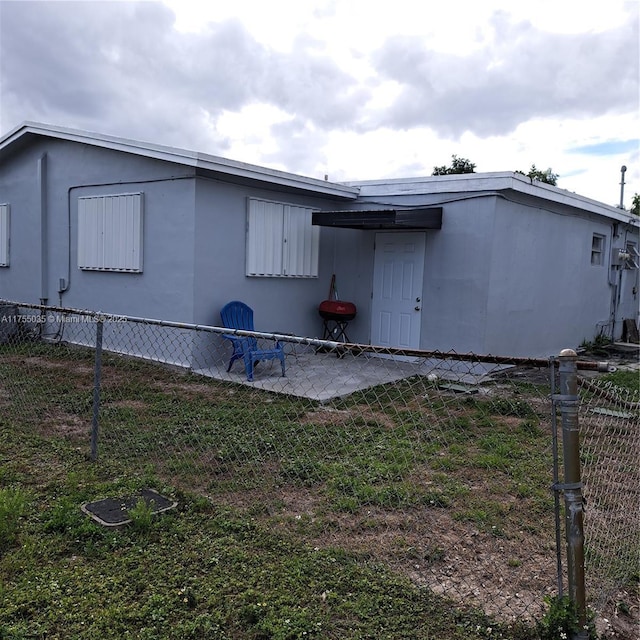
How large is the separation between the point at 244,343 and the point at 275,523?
182 inches

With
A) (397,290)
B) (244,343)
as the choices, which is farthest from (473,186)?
(244,343)

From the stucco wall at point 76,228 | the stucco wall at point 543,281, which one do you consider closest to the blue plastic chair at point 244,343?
the stucco wall at point 76,228

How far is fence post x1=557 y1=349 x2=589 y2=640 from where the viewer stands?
86.4 inches

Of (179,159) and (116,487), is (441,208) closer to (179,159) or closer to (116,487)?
(179,159)

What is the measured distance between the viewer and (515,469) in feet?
14.9

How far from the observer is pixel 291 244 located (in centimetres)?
953

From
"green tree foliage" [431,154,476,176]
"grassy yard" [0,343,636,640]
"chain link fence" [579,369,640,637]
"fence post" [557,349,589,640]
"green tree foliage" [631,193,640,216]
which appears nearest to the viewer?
"fence post" [557,349,589,640]

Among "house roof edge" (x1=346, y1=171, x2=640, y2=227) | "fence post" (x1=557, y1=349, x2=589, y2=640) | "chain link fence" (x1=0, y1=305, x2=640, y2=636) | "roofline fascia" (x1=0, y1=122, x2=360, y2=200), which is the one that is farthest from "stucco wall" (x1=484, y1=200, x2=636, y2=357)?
"fence post" (x1=557, y1=349, x2=589, y2=640)

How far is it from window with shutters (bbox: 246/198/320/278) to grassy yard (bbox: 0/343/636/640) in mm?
3283

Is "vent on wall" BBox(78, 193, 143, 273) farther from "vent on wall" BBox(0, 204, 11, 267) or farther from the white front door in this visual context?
the white front door

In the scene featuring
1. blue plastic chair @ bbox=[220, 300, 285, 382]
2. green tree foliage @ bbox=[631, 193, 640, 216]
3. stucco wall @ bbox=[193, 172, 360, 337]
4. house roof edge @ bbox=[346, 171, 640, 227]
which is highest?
green tree foliage @ bbox=[631, 193, 640, 216]

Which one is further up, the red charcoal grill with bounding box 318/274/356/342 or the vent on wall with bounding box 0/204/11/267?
the vent on wall with bounding box 0/204/11/267

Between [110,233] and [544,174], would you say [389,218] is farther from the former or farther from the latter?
[544,174]

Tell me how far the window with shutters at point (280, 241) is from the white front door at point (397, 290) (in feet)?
3.84
